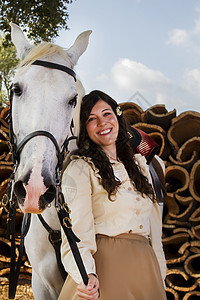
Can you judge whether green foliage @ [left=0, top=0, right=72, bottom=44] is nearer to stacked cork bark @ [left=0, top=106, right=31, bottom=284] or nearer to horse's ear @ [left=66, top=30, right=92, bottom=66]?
stacked cork bark @ [left=0, top=106, right=31, bottom=284]

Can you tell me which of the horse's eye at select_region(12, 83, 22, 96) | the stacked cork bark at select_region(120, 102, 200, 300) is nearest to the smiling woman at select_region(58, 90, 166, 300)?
the horse's eye at select_region(12, 83, 22, 96)

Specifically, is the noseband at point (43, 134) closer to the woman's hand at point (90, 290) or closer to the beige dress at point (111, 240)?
the beige dress at point (111, 240)

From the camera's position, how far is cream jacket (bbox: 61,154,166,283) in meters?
1.01

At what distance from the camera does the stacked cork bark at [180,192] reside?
2207 millimetres

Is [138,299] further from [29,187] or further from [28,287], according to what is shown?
[28,287]

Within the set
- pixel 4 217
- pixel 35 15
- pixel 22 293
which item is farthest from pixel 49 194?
pixel 35 15

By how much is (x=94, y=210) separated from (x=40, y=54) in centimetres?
68

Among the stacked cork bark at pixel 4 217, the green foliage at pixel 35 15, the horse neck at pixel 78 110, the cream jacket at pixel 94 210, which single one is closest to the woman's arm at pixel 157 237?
the cream jacket at pixel 94 210

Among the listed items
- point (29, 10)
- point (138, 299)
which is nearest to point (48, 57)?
point (138, 299)

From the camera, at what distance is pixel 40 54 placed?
3.83 ft

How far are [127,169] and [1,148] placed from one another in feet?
5.69

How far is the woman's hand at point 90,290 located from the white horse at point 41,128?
0.92ft

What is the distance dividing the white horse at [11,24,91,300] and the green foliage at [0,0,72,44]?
217 centimetres

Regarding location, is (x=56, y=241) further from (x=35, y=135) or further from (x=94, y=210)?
(x=35, y=135)
